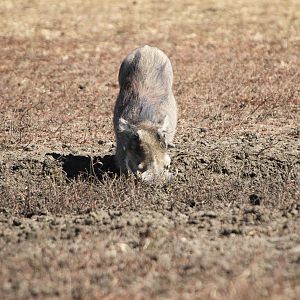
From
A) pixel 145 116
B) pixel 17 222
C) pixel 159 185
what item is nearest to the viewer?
pixel 17 222

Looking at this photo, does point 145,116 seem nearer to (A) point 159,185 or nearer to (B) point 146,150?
(B) point 146,150

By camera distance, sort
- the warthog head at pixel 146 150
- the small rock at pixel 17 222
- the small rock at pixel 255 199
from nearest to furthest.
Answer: the small rock at pixel 17 222, the small rock at pixel 255 199, the warthog head at pixel 146 150

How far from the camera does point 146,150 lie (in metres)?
7.92

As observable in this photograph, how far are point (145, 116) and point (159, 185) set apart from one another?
1.05 m

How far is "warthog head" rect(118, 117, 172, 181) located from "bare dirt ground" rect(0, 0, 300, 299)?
22cm

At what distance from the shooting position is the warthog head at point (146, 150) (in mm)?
7848

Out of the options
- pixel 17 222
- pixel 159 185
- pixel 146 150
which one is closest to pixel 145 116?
pixel 146 150

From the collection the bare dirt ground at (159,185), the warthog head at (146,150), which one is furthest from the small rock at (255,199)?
the warthog head at (146,150)

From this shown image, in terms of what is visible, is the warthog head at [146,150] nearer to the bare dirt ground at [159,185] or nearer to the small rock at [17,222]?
the bare dirt ground at [159,185]

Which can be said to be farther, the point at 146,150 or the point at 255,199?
the point at 146,150

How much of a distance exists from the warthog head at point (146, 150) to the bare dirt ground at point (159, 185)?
0.73ft

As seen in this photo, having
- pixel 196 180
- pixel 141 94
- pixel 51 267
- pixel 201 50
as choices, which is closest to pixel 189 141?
pixel 141 94

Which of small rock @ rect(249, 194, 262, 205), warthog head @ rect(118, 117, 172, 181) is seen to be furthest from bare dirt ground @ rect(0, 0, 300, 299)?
warthog head @ rect(118, 117, 172, 181)

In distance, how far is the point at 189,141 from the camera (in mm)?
9305
